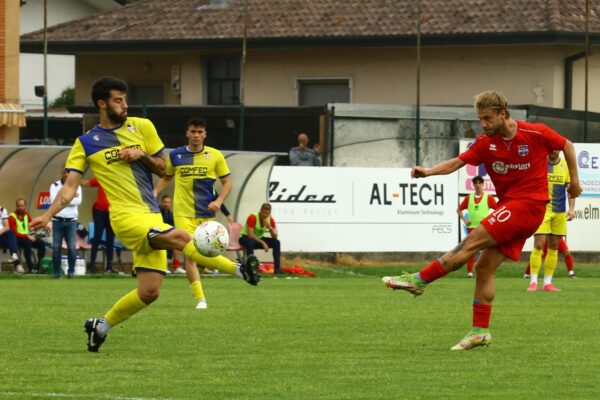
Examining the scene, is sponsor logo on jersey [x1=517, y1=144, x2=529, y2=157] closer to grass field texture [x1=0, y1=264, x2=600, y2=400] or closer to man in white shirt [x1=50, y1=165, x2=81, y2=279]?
grass field texture [x1=0, y1=264, x2=600, y2=400]

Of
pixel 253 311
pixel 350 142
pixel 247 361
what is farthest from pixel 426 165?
pixel 247 361

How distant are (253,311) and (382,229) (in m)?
14.7

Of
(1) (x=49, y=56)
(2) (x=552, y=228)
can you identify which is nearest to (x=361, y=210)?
(2) (x=552, y=228)

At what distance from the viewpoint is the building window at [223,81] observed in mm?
42656

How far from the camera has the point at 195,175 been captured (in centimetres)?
1788

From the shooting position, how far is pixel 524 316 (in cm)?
1559

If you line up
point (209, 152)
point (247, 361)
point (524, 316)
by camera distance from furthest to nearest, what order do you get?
point (209, 152), point (524, 316), point (247, 361)

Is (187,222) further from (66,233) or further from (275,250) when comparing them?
(275,250)

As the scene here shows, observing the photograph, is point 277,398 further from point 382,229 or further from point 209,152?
point 382,229

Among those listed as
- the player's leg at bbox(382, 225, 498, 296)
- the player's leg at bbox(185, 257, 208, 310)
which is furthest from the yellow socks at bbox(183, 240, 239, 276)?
the player's leg at bbox(185, 257, 208, 310)

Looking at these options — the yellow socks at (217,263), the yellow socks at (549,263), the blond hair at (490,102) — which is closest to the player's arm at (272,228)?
the yellow socks at (549,263)

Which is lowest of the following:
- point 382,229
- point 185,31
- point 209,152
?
point 382,229

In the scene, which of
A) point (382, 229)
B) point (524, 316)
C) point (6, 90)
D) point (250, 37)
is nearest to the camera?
point (524, 316)

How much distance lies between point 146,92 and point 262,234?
56.5 feet
